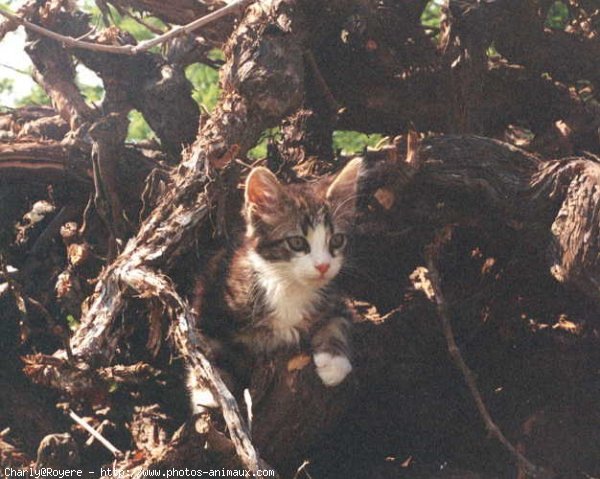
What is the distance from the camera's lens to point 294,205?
13.3 ft

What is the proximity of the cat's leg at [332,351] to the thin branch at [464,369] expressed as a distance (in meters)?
0.48

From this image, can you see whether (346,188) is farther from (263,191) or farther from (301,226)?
(263,191)

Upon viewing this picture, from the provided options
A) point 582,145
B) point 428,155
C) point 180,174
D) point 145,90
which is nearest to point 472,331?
point 428,155

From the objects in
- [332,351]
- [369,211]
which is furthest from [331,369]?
[369,211]

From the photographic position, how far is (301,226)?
405 centimetres

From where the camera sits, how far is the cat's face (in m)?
3.96

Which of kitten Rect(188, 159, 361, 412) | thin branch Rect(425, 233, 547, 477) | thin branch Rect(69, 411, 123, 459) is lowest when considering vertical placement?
thin branch Rect(425, 233, 547, 477)

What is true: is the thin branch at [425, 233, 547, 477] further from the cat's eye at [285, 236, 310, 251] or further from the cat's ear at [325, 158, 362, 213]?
the cat's eye at [285, 236, 310, 251]

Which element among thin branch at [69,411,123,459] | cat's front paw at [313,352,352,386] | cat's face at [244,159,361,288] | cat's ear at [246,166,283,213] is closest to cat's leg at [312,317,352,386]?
cat's front paw at [313,352,352,386]

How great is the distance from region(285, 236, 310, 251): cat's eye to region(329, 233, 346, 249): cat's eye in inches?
5.2

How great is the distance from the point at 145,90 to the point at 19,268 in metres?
1.26

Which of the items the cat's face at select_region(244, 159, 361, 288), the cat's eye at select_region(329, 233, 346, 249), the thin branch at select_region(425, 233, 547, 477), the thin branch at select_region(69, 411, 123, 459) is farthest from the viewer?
the cat's eye at select_region(329, 233, 346, 249)

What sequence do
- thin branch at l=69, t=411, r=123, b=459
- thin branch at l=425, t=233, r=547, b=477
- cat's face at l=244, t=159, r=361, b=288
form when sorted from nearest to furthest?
thin branch at l=425, t=233, r=547, b=477
thin branch at l=69, t=411, r=123, b=459
cat's face at l=244, t=159, r=361, b=288

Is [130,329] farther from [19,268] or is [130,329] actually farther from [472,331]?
[472,331]
